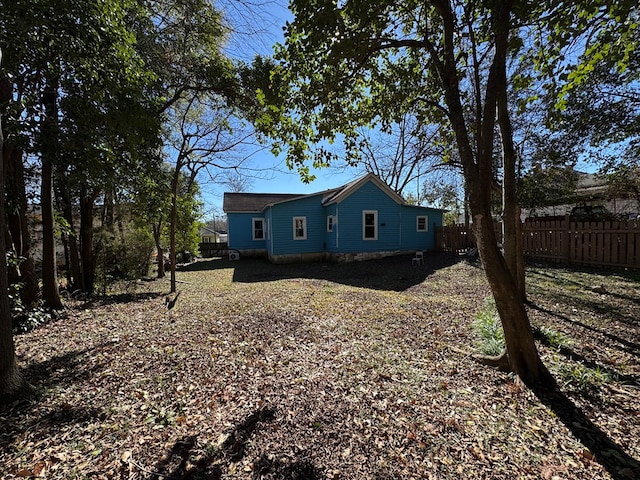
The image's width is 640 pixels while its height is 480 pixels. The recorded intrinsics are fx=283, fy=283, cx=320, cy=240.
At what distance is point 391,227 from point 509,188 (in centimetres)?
1110

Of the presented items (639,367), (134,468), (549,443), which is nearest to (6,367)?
(134,468)

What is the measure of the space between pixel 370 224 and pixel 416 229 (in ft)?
10.4

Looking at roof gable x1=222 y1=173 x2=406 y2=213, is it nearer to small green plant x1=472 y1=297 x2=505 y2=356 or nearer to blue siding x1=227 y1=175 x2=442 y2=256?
blue siding x1=227 y1=175 x2=442 y2=256

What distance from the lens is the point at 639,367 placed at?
321cm

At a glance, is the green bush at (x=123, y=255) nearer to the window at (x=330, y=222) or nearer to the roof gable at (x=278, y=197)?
the roof gable at (x=278, y=197)

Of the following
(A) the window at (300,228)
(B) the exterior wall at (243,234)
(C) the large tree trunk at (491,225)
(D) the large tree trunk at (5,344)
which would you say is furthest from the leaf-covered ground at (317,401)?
(B) the exterior wall at (243,234)

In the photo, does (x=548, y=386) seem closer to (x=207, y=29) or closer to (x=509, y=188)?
(x=509, y=188)

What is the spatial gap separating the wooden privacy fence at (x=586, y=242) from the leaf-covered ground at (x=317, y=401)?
4.37 metres

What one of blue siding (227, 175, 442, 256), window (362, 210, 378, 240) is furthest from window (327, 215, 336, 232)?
window (362, 210, 378, 240)

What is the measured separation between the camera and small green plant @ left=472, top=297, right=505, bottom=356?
11.8 feet

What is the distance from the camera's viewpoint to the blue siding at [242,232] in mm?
19391

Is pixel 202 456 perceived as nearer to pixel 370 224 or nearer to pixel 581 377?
pixel 581 377

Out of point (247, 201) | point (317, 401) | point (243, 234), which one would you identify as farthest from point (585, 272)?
point (247, 201)

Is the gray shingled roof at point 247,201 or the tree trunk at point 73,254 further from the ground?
the gray shingled roof at point 247,201
